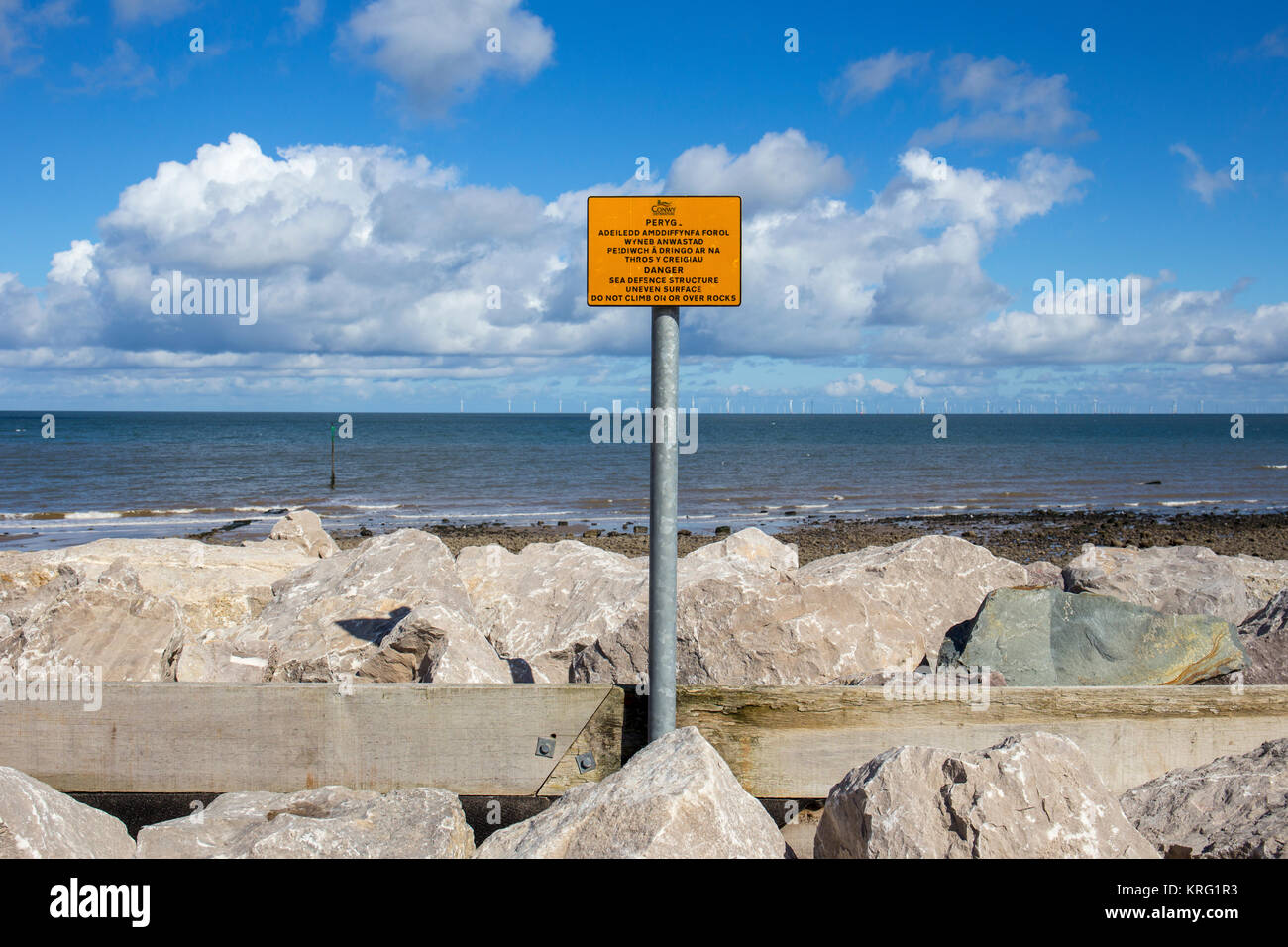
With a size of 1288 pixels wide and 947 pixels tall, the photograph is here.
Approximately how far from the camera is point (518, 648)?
7.04m

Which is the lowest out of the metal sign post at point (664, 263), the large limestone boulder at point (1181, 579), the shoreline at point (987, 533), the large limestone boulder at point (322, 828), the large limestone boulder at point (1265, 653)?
the shoreline at point (987, 533)

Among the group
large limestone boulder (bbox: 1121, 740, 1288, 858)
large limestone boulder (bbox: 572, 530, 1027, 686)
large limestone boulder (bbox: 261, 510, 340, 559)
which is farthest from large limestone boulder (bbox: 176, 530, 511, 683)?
large limestone boulder (bbox: 261, 510, 340, 559)

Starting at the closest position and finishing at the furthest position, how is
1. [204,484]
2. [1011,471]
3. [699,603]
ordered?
[699,603]
[204,484]
[1011,471]

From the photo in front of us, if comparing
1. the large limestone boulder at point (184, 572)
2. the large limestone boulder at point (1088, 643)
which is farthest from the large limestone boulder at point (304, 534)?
the large limestone boulder at point (1088, 643)

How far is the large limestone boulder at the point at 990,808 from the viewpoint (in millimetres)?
3176

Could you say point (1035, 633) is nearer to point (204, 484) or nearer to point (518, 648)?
point (518, 648)

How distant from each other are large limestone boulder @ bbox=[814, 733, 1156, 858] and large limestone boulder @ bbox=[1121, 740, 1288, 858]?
0.34m

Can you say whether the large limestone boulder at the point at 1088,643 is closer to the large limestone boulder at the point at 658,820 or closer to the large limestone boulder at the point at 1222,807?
the large limestone boulder at the point at 1222,807

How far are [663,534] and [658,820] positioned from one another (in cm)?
134

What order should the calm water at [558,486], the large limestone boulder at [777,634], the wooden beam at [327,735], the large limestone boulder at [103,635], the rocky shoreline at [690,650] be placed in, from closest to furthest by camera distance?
the rocky shoreline at [690,650]
the wooden beam at [327,735]
the large limestone boulder at [103,635]
the large limestone boulder at [777,634]
the calm water at [558,486]

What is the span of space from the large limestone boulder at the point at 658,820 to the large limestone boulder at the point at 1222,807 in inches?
63.6

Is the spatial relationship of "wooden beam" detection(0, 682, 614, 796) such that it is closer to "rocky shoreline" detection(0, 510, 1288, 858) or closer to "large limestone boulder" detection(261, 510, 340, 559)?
"rocky shoreline" detection(0, 510, 1288, 858)
